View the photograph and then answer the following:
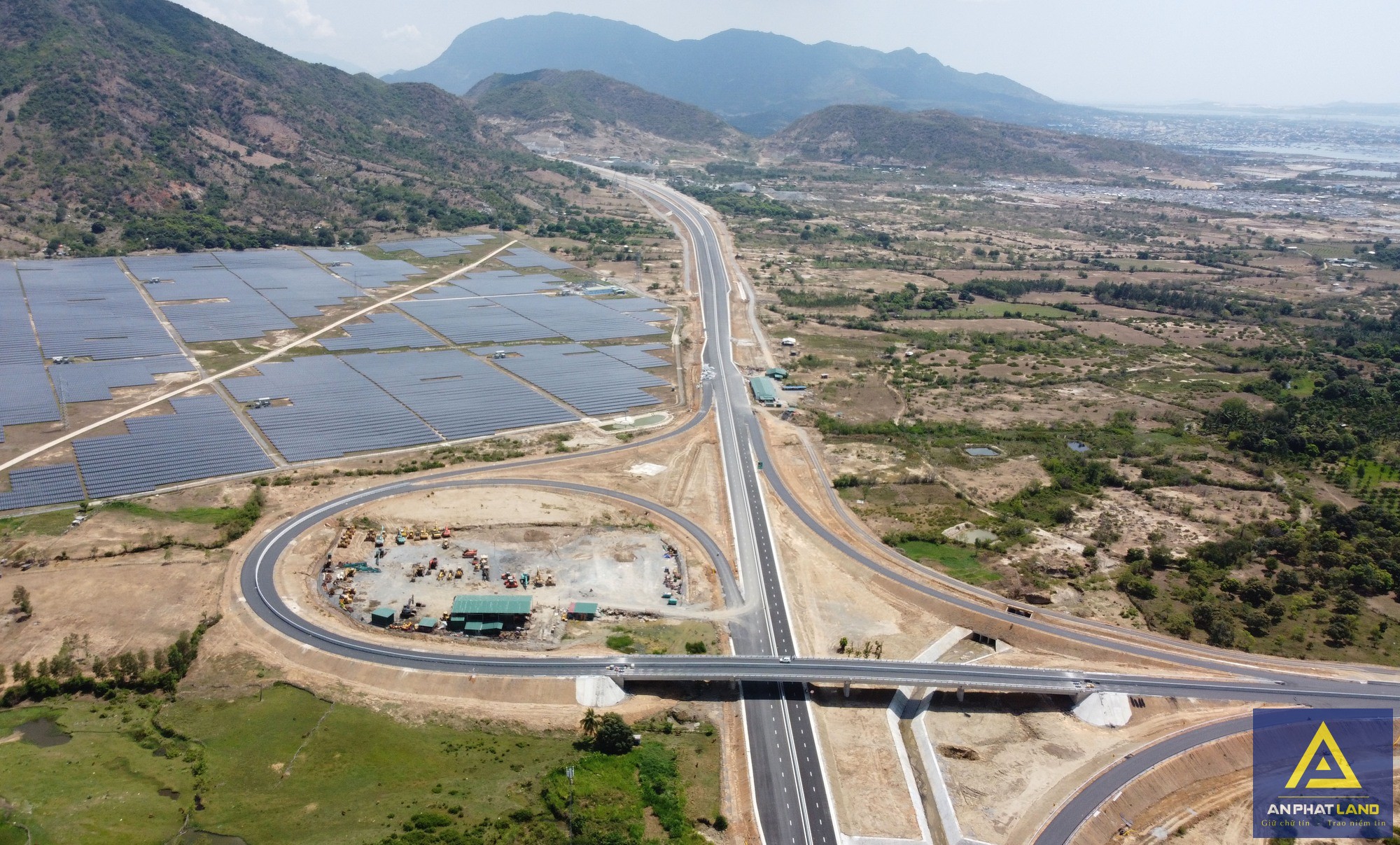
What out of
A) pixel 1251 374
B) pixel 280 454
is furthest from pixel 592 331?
pixel 1251 374

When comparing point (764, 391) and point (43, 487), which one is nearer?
point (43, 487)

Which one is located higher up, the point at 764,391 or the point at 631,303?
the point at 631,303

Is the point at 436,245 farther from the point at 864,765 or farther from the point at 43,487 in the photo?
the point at 864,765

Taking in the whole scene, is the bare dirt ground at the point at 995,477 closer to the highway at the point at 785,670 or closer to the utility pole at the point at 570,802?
the highway at the point at 785,670

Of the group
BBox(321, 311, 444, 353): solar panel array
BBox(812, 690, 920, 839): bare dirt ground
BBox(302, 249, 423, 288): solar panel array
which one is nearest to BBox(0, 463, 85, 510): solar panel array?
BBox(321, 311, 444, 353): solar panel array

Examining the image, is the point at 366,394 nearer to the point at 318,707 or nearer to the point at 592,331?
the point at 592,331

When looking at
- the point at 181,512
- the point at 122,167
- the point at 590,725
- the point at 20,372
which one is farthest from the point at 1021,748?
the point at 122,167

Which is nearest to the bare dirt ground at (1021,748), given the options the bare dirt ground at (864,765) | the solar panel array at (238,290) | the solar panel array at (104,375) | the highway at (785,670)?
the highway at (785,670)
